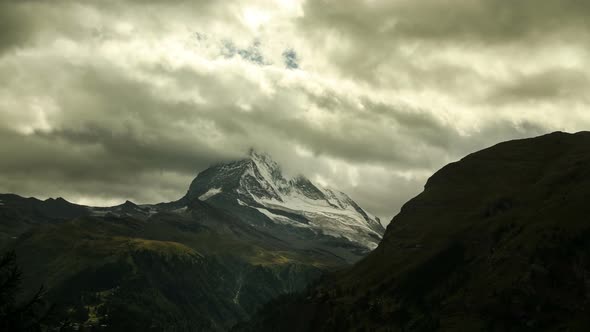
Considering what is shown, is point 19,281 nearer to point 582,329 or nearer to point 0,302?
point 0,302

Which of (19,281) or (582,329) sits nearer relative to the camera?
(19,281)

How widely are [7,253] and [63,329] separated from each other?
9.34 meters

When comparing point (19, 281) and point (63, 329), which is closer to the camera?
point (19, 281)

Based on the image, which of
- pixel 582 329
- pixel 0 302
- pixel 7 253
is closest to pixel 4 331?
pixel 0 302

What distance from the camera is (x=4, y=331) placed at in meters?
54.1

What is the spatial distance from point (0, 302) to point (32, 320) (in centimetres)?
413

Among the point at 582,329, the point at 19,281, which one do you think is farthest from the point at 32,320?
the point at 582,329

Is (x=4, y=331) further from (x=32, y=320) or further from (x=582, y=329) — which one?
(x=582, y=329)

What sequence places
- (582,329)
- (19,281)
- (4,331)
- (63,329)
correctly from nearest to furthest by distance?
(4,331) → (19,281) → (63,329) → (582,329)

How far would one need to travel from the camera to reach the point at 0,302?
55.9 metres

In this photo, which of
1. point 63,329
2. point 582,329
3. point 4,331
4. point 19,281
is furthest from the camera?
point 582,329

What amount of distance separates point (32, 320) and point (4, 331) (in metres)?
4.90

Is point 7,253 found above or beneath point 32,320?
above

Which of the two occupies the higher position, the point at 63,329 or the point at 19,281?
the point at 19,281
